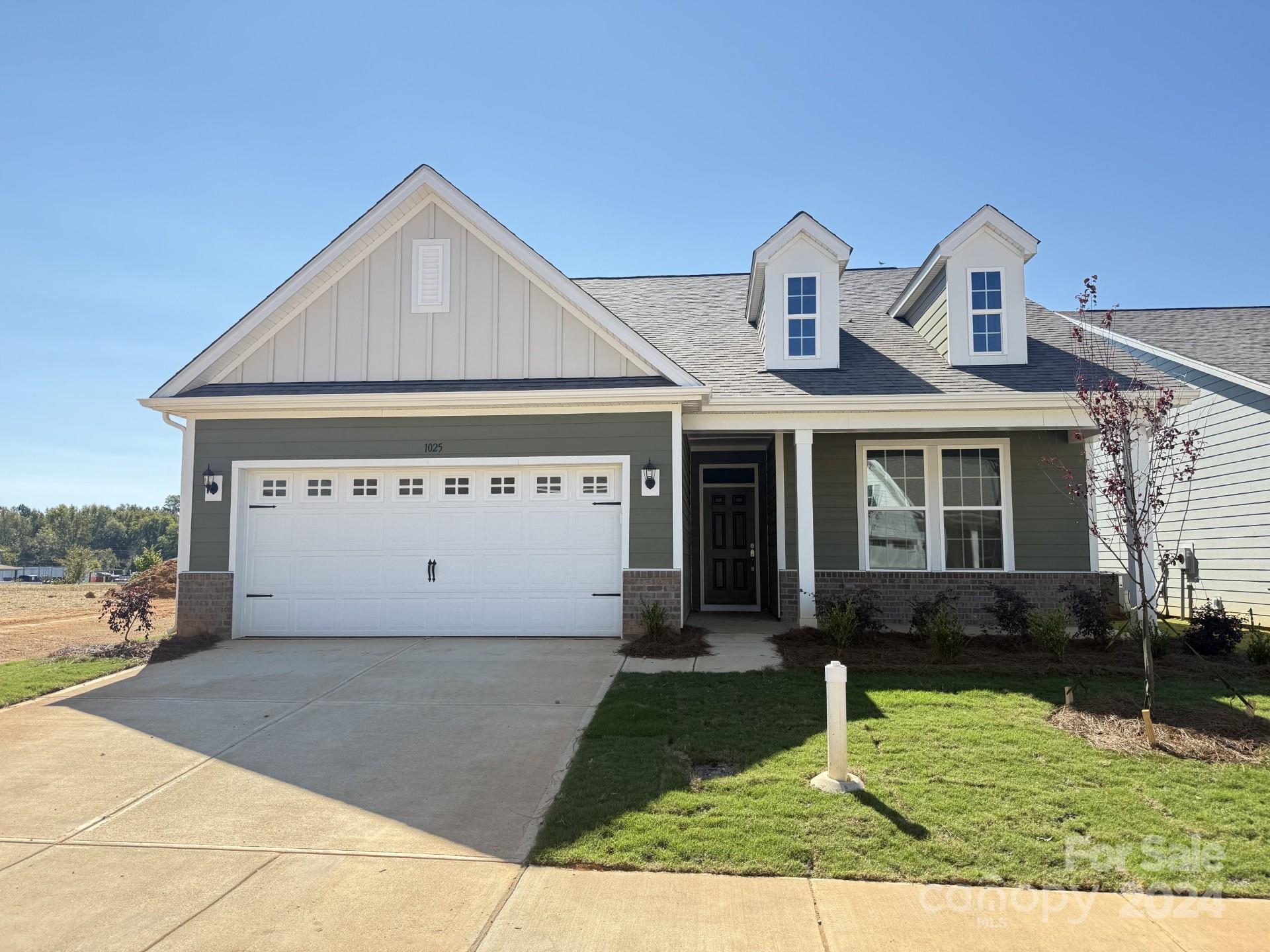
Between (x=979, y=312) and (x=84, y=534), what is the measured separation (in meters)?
128

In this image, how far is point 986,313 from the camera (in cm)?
1179

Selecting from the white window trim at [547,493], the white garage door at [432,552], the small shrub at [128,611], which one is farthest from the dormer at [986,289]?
the small shrub at [128,611]

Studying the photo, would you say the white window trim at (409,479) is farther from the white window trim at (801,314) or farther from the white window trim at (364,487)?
the white window trim at (801,314)

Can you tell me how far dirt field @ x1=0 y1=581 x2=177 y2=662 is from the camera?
35.9ft

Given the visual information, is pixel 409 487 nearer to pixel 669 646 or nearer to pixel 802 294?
pixel 669 646

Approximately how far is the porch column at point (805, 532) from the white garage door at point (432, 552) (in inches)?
97.2

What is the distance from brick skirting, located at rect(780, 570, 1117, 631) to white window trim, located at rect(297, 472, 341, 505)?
6.51 m

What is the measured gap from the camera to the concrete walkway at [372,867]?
11.0 ft

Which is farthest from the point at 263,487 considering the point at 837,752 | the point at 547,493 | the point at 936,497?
the point at 936,497

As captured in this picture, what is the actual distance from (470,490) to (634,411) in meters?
2.48

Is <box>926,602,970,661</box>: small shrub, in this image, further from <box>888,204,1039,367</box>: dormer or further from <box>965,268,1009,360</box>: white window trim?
A: <box>965,268,1009,360</box>: white window trim

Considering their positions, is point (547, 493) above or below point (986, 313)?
below

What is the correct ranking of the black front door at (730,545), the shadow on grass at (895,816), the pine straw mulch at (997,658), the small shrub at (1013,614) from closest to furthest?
the shadow on grass at (895,816) → the pine straw mulch at (997,658) → the small shrub at (1013,614) → the black front door at (730,545)

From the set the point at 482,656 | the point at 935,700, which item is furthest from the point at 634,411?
the point at 935,700
